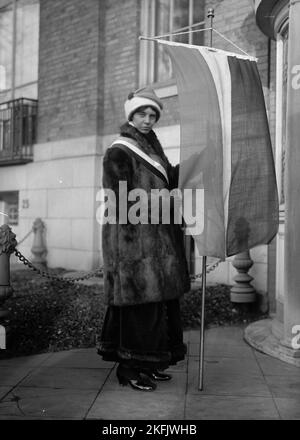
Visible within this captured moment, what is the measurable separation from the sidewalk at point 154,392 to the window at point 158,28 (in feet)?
16.3

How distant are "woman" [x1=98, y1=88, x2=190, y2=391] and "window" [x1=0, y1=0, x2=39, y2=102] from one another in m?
7.13

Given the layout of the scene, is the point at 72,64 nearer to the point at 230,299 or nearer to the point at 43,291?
the point at 43,291

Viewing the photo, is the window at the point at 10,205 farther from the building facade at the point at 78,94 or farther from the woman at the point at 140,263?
the woman at the point at 140,263

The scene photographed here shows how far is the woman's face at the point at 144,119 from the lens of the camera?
3672 mm

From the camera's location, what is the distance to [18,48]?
Answer: 1054 centimetres

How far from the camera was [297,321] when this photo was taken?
14.5 feet

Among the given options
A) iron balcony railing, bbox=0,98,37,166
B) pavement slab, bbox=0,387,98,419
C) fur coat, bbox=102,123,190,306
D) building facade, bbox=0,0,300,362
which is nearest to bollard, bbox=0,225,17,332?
pavement slab, bbox=0,387,98,419

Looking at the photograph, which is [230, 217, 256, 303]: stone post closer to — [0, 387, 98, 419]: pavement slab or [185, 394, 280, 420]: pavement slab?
[185, 394, 280, 420]: pavement slab

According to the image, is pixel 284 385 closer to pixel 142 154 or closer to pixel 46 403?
pixel 46 403

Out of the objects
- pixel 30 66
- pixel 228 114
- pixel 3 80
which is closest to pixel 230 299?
pixel 228 114

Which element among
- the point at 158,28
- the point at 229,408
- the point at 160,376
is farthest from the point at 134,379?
the point at 158,28

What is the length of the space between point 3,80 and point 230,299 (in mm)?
7115

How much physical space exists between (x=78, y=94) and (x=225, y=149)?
5.98 metres

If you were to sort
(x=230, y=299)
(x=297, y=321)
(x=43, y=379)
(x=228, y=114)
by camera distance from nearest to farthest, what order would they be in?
(x=228, y=114) → (x=43, y=379) → (x=297, y=321) → (x=230, y=299)
